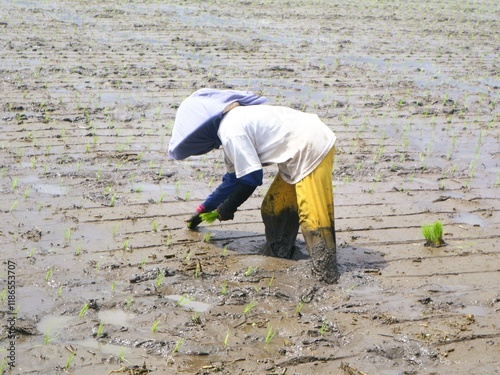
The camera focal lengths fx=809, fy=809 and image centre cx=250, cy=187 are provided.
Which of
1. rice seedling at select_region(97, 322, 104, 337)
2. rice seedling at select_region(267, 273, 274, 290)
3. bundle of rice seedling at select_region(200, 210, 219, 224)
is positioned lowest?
rice seedling at select_region(267, 273, 274, 290)

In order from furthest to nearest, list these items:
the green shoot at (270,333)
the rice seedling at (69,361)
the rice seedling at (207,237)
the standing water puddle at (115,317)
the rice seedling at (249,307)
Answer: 1. the rice seedling at (207,237)
2. the rice seedling at (249,307)
3. the standing water puddle at (115,317)
4. the green shoot at (270,333)
5. the rice seedling at (69,361)

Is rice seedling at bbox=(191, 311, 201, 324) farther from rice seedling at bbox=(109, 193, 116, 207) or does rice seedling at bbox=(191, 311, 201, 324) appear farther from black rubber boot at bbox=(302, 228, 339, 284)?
rice seedling at bbox=(109, 193, 116, 207)

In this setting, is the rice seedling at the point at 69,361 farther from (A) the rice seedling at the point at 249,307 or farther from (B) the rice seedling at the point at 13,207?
(B) the rice seedling at the point at 13,207

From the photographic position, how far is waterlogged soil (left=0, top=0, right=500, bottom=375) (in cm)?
396

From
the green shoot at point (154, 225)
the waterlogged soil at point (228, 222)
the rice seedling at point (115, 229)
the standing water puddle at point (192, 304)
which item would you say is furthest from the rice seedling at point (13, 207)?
the standing water puddle at point (192, 304)

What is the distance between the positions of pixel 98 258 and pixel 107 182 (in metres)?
1.39

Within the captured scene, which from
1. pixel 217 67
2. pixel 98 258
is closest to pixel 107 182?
pixel 98 258

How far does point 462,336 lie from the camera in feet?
13.4

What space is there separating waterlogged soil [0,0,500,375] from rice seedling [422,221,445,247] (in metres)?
0.07

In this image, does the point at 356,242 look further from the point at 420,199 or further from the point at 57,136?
the point at 57,136

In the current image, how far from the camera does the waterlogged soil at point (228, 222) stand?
13.0 ft

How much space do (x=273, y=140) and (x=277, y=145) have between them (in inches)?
1.5

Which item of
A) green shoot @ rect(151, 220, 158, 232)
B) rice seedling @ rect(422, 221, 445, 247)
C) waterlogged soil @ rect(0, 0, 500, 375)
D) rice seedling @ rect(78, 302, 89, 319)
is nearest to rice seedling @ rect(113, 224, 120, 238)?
waterlogged soil @ rect(0, 0, 500, 375)

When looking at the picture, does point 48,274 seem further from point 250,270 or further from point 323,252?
point 323,252
